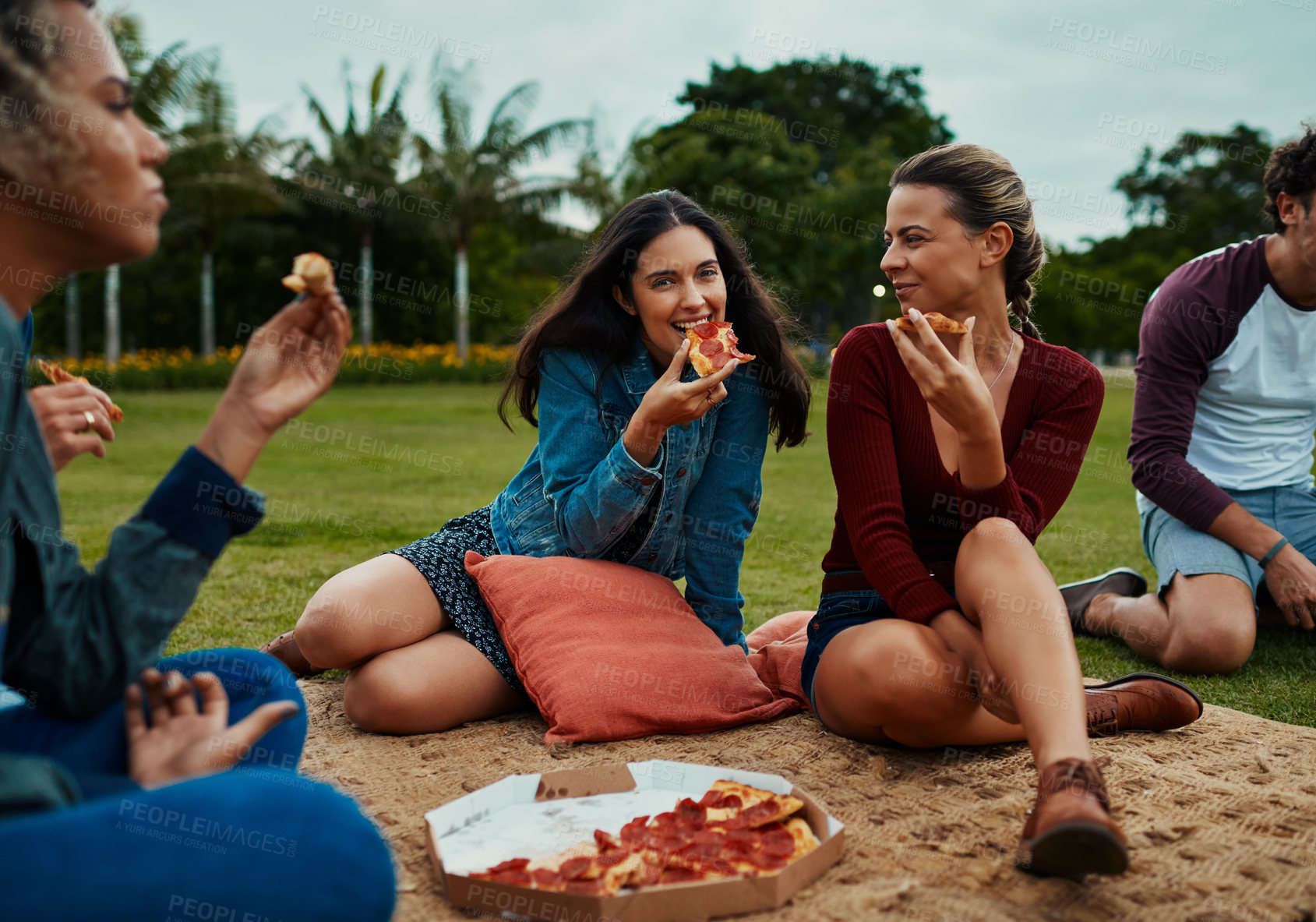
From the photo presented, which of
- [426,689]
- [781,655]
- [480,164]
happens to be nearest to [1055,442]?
[781,655]

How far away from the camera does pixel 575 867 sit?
7.07 ft

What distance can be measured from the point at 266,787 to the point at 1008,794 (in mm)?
1950

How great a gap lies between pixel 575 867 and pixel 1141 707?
A: 2063 mm

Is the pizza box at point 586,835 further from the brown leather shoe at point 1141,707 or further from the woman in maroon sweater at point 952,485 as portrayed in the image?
the brown leather shoe at point 1141,707

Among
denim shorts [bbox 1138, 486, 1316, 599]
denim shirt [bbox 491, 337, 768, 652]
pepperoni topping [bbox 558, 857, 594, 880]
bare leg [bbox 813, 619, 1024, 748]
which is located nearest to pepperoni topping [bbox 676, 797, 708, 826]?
pepperoni topping [bbox 558, 857, 594, 880]

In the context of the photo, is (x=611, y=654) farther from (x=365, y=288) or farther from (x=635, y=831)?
(x=365, y=288)

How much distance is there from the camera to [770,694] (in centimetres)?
361

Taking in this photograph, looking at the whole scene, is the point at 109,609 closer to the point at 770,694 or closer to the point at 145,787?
the point at 145,787

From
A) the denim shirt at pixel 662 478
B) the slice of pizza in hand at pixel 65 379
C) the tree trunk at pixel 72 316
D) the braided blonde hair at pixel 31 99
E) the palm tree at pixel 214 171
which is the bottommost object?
the denim shirt at pixel 662 478

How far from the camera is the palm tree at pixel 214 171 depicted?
21953 mm

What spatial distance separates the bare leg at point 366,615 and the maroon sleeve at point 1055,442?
183 centimetres

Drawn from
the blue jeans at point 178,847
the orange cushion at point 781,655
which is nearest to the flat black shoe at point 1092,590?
the orange cushion at point 781,655

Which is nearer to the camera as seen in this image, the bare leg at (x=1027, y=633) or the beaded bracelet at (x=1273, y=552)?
the bare leg at (x=1027, y=633)

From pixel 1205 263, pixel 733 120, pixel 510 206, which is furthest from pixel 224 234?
pixel 1205 263
